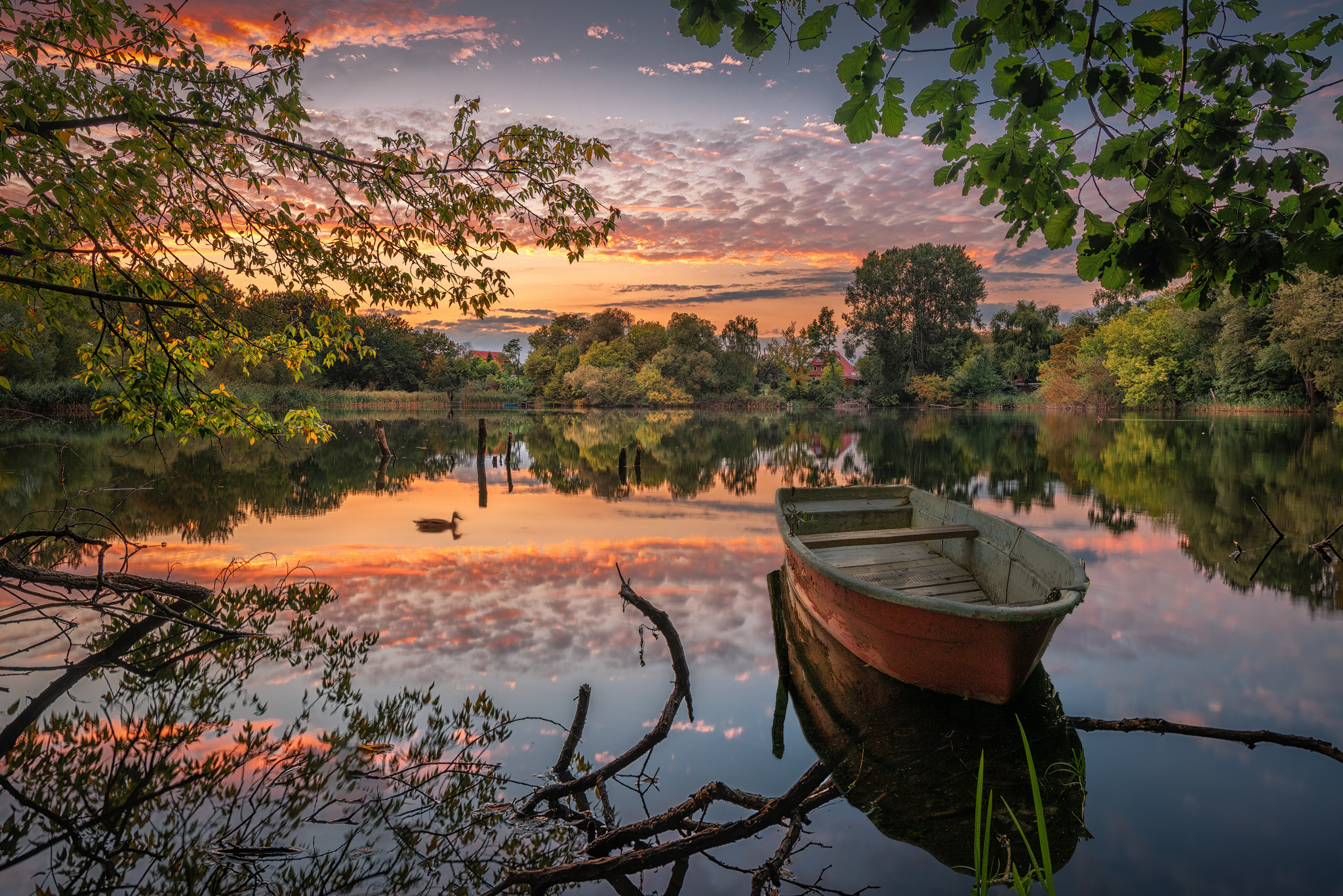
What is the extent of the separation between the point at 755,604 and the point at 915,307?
224 feet

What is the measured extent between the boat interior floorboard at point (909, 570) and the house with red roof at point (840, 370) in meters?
64.6

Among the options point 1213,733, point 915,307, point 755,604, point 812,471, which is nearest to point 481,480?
point 812,471

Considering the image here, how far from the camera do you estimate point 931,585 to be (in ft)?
21.8

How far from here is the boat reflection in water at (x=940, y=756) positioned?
362 centimetres

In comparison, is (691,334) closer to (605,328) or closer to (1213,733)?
(605,328)

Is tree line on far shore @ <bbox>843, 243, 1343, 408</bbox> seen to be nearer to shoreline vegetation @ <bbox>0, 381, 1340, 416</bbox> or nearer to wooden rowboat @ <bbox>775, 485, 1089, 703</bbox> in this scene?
Result: shoreline vegetation @ <bbox>0, 381, 1340, 416</bbox>

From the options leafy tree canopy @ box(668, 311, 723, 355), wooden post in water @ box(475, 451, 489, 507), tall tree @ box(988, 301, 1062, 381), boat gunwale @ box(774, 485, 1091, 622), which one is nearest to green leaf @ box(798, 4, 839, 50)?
boat gunwale @ box(774, 485, 1091, 622)

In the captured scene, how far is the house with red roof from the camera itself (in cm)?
7200

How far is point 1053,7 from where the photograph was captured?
220 centimetres

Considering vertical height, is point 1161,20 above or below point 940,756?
above

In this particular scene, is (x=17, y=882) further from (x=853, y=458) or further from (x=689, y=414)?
(x=689, y=414)

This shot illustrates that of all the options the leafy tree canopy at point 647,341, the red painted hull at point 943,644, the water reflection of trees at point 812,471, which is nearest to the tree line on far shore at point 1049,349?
the water reflection of trees at point 812,471

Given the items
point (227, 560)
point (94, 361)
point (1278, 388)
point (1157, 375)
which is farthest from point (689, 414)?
point (94, 361)

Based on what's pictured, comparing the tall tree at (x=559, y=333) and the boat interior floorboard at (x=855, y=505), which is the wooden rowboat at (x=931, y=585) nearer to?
the boat interior floorboard at (x=855, y=505)
